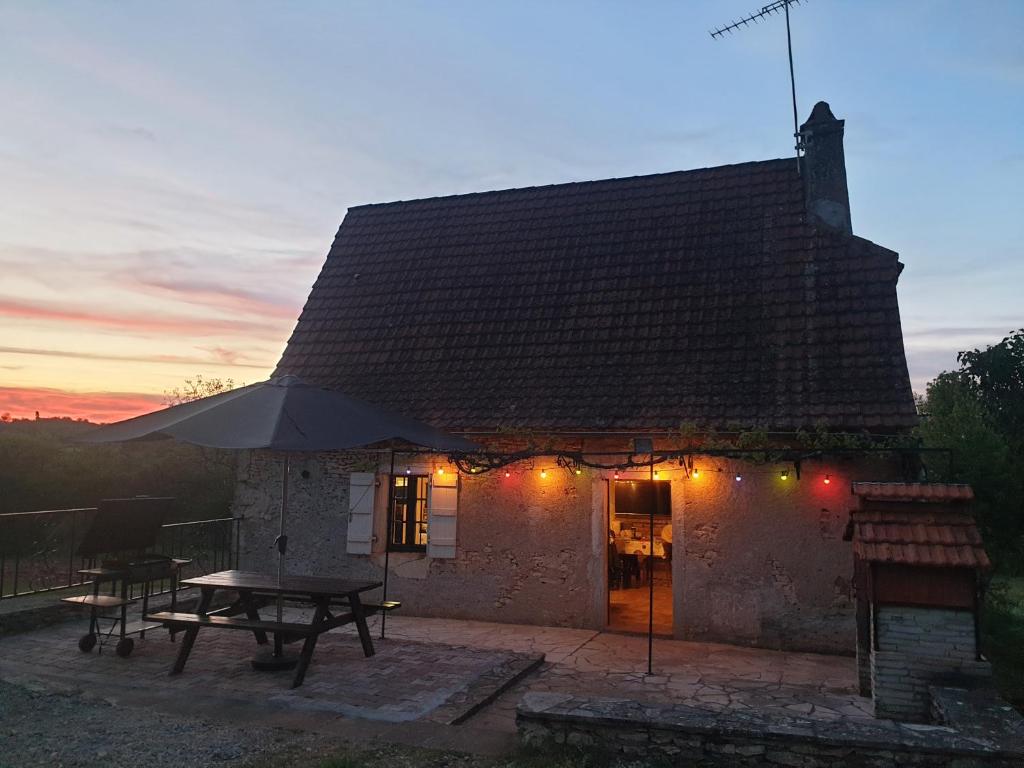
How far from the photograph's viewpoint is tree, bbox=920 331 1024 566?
11578 millimetres

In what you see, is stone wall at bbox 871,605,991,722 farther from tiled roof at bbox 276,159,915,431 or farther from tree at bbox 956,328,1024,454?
tree at bbox 956,328,1024,454

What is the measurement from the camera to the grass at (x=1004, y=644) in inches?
293

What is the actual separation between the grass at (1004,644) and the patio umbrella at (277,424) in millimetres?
6984

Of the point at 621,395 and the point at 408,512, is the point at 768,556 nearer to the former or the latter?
the point at 621,395

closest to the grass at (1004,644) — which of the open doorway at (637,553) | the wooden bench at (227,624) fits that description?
the open doorway at (637,553)

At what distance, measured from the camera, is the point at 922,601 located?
5656mm

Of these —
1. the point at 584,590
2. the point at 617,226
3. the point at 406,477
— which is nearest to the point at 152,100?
the point at 406,477

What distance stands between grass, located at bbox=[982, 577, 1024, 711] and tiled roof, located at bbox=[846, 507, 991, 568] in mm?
2644

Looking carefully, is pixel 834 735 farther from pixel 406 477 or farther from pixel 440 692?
pixel 406 477

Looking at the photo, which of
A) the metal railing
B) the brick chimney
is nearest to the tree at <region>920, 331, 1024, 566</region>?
the brick chimney

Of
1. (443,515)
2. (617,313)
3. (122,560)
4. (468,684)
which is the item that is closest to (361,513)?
(443,515)

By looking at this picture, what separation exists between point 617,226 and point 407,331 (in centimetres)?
413

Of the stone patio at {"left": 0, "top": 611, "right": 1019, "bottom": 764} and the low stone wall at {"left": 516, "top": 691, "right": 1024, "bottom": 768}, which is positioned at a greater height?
the low stone wall at {"left": 516, "top": 691, "right": 1024, "bottom": 768}

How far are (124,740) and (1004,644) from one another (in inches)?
393
